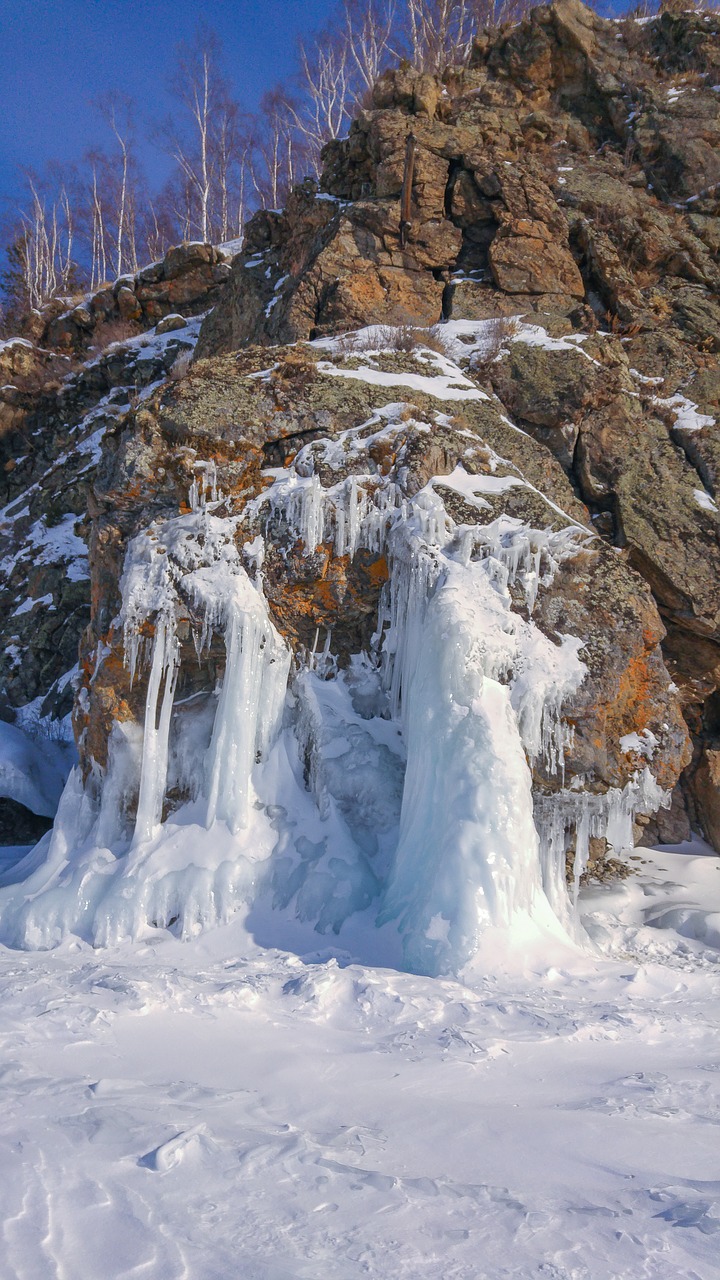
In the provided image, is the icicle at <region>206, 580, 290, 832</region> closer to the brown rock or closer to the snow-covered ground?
the snow-covered ground

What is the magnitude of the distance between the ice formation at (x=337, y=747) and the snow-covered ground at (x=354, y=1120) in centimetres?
67

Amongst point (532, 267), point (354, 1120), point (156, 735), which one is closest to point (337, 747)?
point (156, 735)

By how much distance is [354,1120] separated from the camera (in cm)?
306

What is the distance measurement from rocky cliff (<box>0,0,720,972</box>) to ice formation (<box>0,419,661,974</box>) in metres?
0.03

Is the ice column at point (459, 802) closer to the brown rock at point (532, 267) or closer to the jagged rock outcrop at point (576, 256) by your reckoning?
the jagged rock outcrop at point (576, 256)

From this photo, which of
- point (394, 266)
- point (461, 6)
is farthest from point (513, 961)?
point (461, 6)

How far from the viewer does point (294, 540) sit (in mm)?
7094

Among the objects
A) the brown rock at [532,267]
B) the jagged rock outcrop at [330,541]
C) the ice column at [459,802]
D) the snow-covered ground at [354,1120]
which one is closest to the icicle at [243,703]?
the jagged rock outcrop at [330,541]

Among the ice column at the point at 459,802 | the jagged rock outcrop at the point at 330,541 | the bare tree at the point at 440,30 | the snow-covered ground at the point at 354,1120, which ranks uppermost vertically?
the bare tree at the point at 440,30

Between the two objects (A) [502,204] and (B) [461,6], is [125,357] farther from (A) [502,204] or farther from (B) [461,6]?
(B) [461,6]

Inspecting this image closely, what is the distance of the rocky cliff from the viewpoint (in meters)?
6.46

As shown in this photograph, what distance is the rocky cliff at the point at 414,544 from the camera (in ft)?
21.2

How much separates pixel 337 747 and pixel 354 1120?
154 inches

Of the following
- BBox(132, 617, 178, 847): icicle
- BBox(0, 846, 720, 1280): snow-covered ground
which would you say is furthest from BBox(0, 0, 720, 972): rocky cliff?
BBox(0, 846, 720, 1280): snow-covered ground
